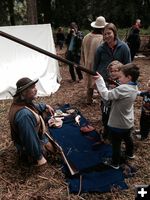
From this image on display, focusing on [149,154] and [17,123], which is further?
[149,154]

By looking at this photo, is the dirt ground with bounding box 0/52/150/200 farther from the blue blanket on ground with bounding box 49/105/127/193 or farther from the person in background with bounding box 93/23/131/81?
the person in background with bounding box 93/23/131/81

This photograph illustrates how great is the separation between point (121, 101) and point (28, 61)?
4603 mm

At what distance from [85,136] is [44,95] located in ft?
8.63

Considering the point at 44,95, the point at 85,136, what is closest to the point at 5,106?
the point at 44,95

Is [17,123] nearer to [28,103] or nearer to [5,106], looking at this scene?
[28,103]

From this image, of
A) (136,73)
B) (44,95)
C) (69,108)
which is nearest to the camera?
(136,73)

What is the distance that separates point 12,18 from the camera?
23.9 meters

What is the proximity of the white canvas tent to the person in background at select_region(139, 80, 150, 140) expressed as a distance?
315 centimetres

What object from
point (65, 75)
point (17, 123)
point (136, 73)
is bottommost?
point (65, 75)

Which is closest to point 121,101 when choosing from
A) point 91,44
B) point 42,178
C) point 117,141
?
point 117,141

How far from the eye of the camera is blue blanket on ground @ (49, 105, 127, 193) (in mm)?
3621

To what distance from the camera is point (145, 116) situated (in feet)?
15.0

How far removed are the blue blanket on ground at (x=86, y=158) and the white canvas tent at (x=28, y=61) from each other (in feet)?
7.71

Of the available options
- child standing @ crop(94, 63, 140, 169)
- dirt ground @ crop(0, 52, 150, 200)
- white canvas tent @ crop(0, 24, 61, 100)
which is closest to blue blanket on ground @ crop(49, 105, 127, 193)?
dirt ground @ crop(0, 52, 150, 200)
